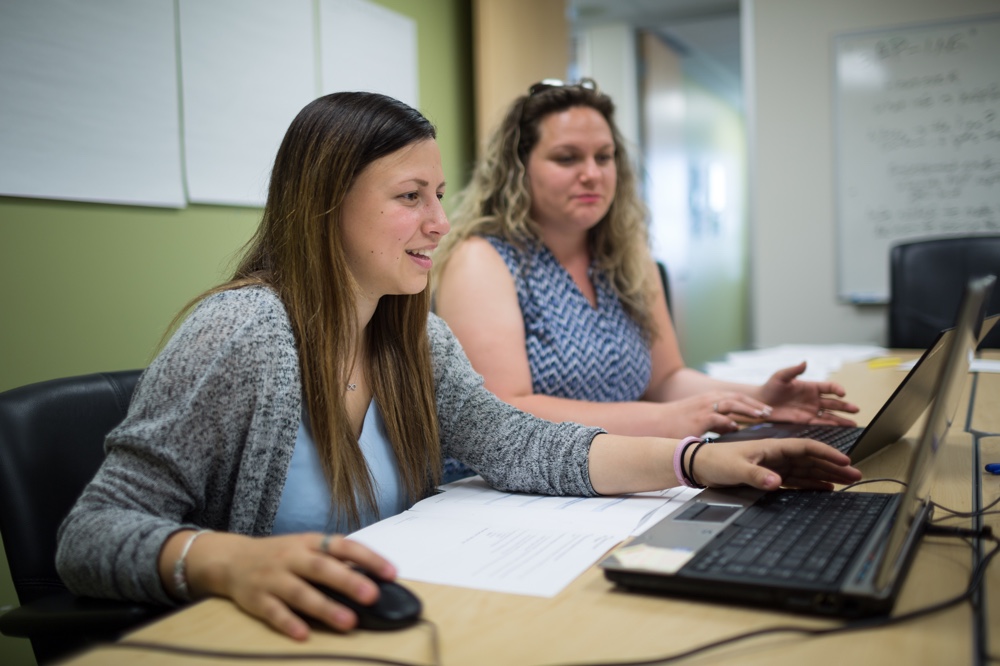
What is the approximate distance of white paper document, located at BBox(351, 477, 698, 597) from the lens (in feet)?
2.62

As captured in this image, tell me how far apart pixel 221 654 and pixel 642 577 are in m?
0.34

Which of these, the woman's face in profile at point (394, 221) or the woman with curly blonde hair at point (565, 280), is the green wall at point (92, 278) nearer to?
the woman's face in profile at point (394, 221)

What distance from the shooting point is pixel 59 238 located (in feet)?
5.93

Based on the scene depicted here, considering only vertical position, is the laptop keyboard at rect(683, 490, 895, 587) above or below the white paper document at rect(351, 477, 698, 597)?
above

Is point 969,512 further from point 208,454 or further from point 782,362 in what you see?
point 782,362

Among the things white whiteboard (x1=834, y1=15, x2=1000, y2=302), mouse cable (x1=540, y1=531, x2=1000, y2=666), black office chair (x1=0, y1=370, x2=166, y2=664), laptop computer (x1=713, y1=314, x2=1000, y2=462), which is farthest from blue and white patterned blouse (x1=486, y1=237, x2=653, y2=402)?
white whiteboard (x1=834, y1=15, x2=1000, y2=302)

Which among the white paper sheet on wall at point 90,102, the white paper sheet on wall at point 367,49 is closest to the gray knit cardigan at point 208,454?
the white paper sheet on wall at point 90,102

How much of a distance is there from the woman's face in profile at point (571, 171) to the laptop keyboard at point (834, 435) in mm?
666

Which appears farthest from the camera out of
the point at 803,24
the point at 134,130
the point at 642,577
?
the point at 803,24

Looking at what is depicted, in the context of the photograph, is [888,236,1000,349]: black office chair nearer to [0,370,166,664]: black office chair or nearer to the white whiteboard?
the white whiteboard

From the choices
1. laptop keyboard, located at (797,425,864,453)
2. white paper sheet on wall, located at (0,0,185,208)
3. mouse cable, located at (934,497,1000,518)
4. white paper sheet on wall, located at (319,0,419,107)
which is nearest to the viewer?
mouse cable, located at (934,497,1000,518)

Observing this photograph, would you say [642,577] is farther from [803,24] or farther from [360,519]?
[803,24]

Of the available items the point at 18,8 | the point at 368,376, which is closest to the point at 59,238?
the point at 18,8

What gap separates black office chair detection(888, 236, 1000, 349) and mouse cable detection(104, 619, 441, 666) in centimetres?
269
